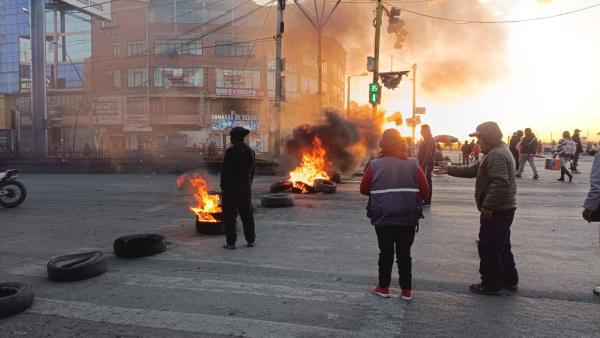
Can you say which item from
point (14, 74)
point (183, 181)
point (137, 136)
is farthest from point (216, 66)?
point (183, 181)

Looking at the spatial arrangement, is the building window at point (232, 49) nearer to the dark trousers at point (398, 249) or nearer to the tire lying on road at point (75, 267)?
the tire lying on road at point (75, 267)

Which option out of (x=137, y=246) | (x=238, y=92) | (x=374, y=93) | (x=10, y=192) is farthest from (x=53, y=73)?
(x=137, y=246)

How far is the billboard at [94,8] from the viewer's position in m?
26.6

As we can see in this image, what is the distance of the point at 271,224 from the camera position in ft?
26.2

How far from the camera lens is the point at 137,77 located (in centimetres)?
4488

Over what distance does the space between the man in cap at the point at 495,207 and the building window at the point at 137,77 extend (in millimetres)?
44876

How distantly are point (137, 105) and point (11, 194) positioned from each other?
36.7 metres

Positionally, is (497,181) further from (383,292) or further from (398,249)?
(383,292)

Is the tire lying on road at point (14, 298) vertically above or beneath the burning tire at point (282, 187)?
beneath

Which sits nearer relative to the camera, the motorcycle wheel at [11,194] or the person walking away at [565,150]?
the motorcycle wheel at [11,194]

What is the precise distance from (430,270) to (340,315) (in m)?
1.77

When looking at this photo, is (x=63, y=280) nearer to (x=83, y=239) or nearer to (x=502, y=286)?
(x=83, y=239)

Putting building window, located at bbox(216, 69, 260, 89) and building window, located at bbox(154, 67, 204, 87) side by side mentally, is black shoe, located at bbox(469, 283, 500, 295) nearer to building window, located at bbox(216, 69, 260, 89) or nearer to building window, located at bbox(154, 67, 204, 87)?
building window, located at bbox(216, 69, 260, 89)

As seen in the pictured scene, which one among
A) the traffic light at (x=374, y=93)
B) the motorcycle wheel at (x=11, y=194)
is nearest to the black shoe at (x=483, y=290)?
the motorcycle wheel at (x=11, y=194)
